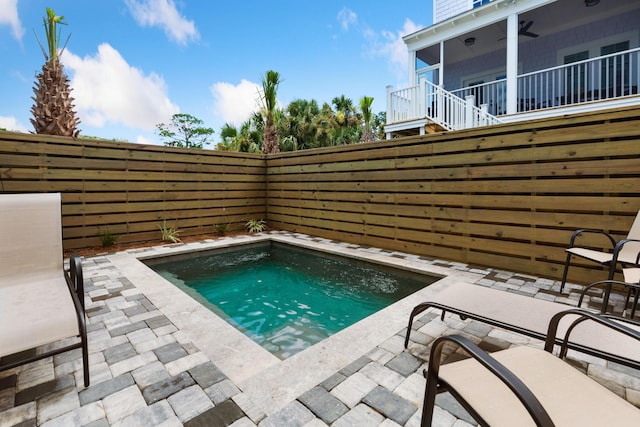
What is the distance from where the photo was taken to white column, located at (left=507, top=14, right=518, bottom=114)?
7492 millimetres

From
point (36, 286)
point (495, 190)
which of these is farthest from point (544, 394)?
point (495, 190)

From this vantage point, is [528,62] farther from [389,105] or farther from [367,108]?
[367,108]

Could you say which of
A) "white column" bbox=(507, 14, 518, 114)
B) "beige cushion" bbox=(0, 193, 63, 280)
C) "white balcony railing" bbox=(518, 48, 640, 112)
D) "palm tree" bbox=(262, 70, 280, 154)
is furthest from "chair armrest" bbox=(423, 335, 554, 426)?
"palm tree" bbox=(262, 70, 280, 154)

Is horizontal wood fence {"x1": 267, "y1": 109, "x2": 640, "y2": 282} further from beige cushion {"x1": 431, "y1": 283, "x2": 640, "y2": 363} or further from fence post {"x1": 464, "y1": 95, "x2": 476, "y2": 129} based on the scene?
fence post {"x1": 464, "y1": 95, "x2": 476, "y2": 129}

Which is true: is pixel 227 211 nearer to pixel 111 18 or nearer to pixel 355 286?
→ pixel 355 286

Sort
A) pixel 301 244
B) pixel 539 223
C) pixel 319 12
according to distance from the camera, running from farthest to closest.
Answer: pixel 319 12, pixel 301 244, pixel 539 223

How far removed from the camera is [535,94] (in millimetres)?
7523

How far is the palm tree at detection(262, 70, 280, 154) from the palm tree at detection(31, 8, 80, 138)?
468 centimetres

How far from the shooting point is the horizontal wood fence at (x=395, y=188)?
3.49 m

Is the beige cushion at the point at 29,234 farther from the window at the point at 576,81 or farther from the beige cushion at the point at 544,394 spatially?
the window at the point at 576,81

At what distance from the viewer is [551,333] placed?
1478 millimetres

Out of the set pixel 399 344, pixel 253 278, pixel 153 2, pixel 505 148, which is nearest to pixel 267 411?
pixel 399 344

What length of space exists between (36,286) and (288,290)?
2363 millimetres

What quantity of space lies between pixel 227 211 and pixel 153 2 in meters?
17.1
